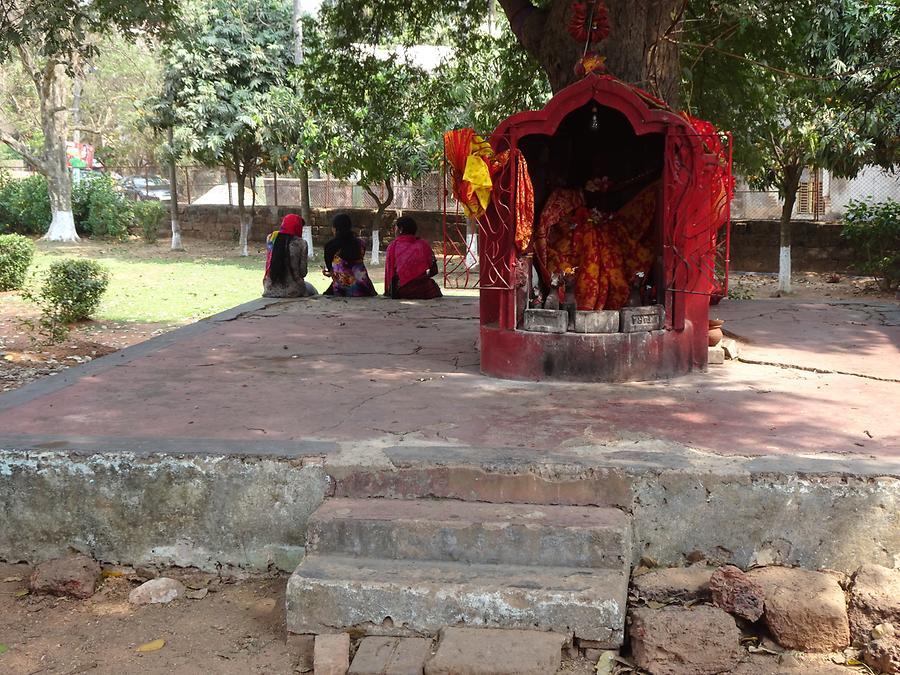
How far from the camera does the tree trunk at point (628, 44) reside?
7453 mm

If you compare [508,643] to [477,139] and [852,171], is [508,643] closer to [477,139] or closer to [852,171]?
[477,139]

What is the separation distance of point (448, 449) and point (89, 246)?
71.7ft

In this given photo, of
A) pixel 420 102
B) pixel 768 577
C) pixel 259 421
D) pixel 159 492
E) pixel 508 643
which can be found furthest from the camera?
pixel 420 102

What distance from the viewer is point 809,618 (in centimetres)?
367

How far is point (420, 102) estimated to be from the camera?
12.4m

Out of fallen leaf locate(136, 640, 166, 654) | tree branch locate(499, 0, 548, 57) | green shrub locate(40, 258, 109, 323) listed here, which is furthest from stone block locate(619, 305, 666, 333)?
green shrub locate(40, 258, 109, 323)

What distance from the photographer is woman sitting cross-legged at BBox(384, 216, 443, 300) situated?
11.0 meters

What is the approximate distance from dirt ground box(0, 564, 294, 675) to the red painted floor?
825 mm

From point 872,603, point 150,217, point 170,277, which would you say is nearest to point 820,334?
point 872,603

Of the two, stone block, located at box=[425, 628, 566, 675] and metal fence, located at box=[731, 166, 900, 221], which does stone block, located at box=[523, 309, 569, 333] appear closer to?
stone block, located at box=[425, 628, 566, 675]

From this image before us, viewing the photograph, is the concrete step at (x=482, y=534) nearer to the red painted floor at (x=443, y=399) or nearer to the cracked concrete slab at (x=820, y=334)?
the red painted floor at (x=443, y=399)

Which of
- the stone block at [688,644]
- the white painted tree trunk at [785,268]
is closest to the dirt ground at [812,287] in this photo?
the white painted tree trunk at [785,268]

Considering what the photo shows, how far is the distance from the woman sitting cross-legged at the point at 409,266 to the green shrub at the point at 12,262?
7.33 meters

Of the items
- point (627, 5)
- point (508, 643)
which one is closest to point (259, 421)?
point (508, 643)
